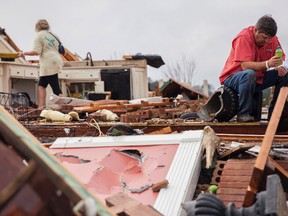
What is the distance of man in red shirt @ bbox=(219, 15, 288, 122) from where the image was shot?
517cm

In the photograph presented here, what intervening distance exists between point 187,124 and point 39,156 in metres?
3.98

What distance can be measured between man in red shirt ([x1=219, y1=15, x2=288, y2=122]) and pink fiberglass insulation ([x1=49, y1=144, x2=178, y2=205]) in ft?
5.55

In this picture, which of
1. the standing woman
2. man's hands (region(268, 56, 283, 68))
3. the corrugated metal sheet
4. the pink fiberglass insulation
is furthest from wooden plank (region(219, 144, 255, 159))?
the standing woman

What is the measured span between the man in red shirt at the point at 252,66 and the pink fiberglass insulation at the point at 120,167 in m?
1.69

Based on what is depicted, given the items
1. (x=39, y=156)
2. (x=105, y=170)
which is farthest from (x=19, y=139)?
(x=105, y=170)

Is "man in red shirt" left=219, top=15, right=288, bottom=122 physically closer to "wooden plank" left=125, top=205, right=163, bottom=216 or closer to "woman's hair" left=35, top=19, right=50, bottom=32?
"wooden plank" left=125, top=205, right=163, bottom=216

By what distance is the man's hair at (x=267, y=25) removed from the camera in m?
5.14

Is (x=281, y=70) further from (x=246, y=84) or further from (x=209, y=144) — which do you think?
(x=209, y=144)

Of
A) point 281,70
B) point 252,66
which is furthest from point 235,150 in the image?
point 281,70

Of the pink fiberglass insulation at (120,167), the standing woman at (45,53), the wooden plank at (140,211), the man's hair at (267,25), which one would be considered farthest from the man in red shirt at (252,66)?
the standing woman at (45,53)

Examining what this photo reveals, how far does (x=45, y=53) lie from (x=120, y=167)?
219 inches

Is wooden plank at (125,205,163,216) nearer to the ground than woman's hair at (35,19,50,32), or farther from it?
nearer to the ground

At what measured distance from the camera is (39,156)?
1.37 metres

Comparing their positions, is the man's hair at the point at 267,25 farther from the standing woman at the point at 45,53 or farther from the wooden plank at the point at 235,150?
the standing woman at the point at 45,53
